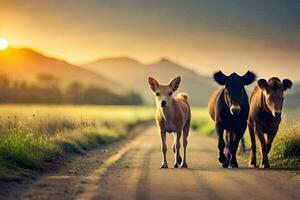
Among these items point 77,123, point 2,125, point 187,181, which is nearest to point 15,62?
point 77,123

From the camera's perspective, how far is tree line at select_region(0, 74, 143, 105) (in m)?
74.4

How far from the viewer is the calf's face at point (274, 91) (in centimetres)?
1784

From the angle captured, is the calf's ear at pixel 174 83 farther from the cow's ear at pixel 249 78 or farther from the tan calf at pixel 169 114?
the cow's ear at pixel 249 78

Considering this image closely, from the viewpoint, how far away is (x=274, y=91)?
59.4ft

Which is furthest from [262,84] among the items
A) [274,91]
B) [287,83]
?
[287,83]

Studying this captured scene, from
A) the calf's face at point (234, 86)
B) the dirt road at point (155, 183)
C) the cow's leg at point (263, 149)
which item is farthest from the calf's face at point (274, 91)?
the dirt road at point (155, 183)

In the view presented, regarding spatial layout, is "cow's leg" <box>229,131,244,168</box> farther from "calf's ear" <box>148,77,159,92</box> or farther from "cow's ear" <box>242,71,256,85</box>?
"calf's ear" <box>148,77,159,92</box>

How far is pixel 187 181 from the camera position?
1431 cm

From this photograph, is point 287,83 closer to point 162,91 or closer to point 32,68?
point 162,91

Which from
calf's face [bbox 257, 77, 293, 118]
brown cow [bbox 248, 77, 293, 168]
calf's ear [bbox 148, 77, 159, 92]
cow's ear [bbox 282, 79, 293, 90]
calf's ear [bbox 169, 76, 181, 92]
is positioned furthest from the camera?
calf's ear [bbox 169, 76, 181, 92]

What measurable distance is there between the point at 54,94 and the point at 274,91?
7269 centimetres

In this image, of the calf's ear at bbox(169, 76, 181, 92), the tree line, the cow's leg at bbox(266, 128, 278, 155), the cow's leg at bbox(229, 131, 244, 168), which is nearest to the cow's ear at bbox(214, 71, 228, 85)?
the calf's ear at bbox(169, 76, 181, 92)

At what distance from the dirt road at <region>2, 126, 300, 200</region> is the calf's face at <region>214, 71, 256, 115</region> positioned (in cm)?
171

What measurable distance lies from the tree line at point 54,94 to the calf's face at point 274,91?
44191mm
